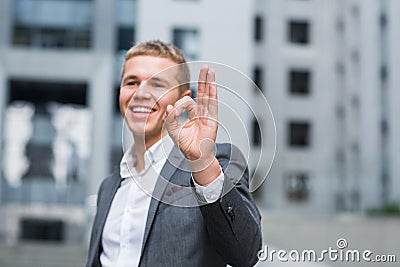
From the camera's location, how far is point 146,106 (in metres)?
0.43

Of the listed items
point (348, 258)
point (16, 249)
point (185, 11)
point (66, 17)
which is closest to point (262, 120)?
point (348, 258)

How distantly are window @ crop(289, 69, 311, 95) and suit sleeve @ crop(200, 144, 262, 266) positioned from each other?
5088 millimetres

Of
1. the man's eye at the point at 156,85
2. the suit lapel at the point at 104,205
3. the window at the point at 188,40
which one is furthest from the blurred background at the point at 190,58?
the man's eye at the point at 156,85

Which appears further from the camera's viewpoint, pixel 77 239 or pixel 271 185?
pixel 271 185

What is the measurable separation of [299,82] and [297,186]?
94cm

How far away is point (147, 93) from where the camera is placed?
1.39 ft

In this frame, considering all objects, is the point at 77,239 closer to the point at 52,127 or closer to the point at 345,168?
the point at 52,127

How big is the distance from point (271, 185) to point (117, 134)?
3.85ft

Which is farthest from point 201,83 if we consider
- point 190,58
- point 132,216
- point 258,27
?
point 258,27

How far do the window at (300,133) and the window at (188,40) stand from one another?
2280mm

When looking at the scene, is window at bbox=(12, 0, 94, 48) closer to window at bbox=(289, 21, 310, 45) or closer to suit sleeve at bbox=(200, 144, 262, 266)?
window at bbox=(289, 21, 310, 45)

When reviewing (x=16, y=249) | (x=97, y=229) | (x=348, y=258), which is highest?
(x=97, y=229)

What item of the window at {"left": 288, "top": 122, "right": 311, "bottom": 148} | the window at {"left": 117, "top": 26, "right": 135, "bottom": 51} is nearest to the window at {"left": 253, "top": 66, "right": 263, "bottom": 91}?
the window at {"left": 288, "top": 122, "right": 311, "bottom": 148}

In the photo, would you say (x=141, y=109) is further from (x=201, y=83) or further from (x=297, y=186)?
(x=297, y=186)
